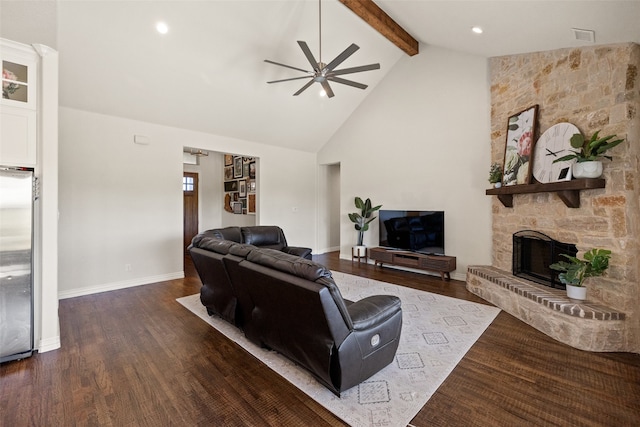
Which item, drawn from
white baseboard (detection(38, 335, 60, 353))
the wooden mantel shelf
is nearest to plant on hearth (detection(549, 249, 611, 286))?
Answer: the wooden mantel shelf

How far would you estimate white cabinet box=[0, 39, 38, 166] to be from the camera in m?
2.40

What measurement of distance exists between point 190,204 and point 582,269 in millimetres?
7713

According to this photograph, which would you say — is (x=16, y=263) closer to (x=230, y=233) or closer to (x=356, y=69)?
(x=230, y=233)

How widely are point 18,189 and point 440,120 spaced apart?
5800 mm

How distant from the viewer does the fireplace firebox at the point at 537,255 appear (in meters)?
3.31

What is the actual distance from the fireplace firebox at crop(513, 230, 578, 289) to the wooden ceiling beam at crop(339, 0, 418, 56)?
3.70 metres

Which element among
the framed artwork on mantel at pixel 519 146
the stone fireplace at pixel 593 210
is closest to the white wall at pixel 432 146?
the framed artwork on mantel at pixel 519 146

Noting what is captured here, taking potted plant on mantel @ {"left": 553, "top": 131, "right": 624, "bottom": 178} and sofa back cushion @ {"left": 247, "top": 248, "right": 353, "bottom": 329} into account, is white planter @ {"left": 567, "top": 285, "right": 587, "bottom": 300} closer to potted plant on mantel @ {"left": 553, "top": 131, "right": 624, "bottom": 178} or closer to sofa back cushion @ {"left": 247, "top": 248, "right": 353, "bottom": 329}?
potted plant on mantel @ {"left": 553, "top": 131, "right": 624, "bottom": 178}

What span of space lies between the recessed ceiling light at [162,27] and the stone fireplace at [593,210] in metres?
4.79

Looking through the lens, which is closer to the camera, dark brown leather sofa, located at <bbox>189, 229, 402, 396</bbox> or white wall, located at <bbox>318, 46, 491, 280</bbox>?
dark brown leather sofa, located at <bbox>189, 229, 402, 396</bbox>

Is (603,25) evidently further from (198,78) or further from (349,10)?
(198,78)

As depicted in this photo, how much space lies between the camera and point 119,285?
177 inches

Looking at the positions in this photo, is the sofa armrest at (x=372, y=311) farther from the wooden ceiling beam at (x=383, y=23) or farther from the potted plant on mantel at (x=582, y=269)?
the wooden ceiling beam at (x=383, y=23)

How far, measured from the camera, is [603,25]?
260 centimetres
